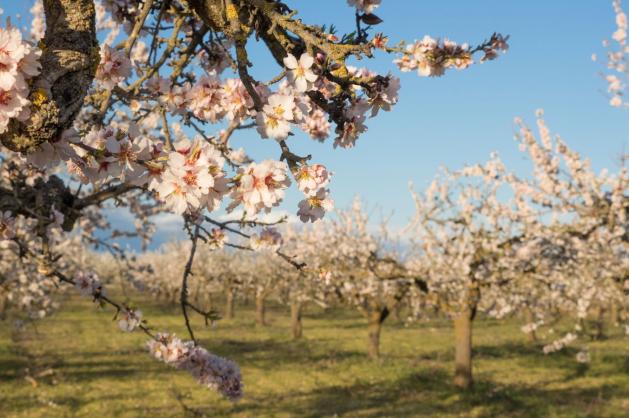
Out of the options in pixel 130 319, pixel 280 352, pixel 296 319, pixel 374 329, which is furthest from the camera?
pixel 296 319

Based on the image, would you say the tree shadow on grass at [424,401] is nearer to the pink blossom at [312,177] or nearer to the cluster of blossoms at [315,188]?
the cluster of blossoms at [315,188]

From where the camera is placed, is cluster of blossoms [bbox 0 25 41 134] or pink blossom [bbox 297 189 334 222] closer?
cluster of blossoms [bbox 0 25 41 134]

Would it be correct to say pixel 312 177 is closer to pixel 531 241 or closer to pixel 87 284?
pixel 87 284

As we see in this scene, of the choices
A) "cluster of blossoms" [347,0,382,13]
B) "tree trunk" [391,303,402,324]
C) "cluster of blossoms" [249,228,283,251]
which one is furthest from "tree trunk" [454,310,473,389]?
"tree trunk" [391,303,402,324]

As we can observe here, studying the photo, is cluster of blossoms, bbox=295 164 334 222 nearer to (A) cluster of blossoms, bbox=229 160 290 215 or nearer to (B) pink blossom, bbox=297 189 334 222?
(B) pink blossom, bbox=297 189 334 222

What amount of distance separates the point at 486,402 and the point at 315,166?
14.4m

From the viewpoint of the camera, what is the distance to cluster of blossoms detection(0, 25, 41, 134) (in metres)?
1.72

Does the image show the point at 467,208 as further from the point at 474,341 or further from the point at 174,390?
the point at 474,341

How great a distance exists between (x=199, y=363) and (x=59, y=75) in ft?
11.4

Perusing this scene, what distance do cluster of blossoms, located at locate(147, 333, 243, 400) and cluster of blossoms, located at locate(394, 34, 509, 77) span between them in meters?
2.94

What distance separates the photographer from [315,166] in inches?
90.2

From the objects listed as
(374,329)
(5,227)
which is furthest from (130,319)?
(374,329)

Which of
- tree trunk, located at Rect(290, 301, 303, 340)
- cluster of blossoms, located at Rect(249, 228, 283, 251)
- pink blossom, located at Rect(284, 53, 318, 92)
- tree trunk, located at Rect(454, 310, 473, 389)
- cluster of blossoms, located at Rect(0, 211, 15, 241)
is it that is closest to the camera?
pink blossom, located at Rect(284, 53, 318, 92)

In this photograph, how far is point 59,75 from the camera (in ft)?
6.95
